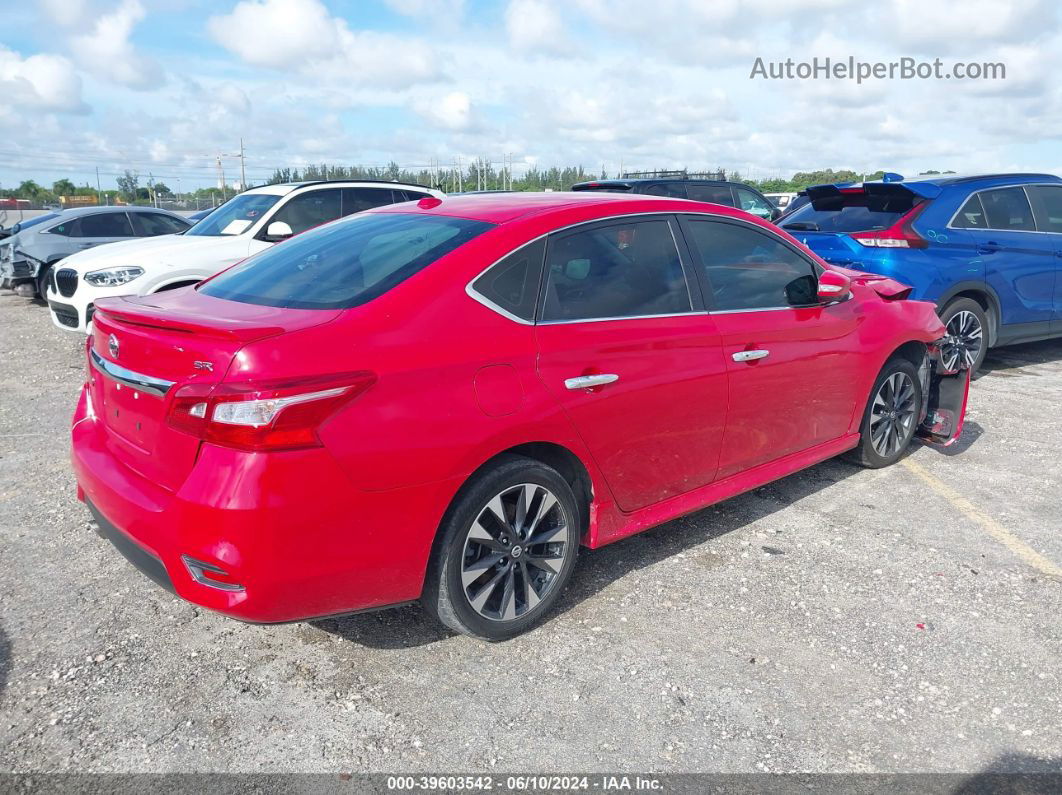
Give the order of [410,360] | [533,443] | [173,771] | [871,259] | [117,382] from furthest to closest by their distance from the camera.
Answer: [871,259], [533,443], [117,382], [410,360], [173,771]

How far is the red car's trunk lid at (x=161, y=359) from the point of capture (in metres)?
2.68

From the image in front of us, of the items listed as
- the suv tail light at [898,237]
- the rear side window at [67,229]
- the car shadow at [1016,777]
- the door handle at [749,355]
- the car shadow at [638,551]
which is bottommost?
the car shadow at [1016,777]

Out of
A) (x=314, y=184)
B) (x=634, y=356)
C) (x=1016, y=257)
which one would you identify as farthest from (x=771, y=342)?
(x=314, y=184)

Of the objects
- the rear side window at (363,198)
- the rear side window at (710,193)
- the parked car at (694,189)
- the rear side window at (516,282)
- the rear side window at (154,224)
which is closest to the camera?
the rear side window at (516,282)

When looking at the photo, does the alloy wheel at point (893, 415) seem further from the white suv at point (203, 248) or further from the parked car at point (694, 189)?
the parked car at point (694, 189)

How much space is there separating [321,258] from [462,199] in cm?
82

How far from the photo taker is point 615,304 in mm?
3512

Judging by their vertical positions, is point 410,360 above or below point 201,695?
above

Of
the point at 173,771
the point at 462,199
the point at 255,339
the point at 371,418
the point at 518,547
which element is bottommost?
the point at 173,771

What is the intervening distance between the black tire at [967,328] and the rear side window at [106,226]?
12.2 m

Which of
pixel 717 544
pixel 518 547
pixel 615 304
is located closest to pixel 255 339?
pixel 518 547

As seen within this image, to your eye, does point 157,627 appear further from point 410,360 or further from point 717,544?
point 717,544

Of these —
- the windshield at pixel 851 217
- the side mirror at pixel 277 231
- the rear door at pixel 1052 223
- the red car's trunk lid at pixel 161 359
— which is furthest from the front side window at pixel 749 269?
the side mirror at pixel 277 231

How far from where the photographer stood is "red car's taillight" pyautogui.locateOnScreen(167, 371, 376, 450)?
2562 millimetres
